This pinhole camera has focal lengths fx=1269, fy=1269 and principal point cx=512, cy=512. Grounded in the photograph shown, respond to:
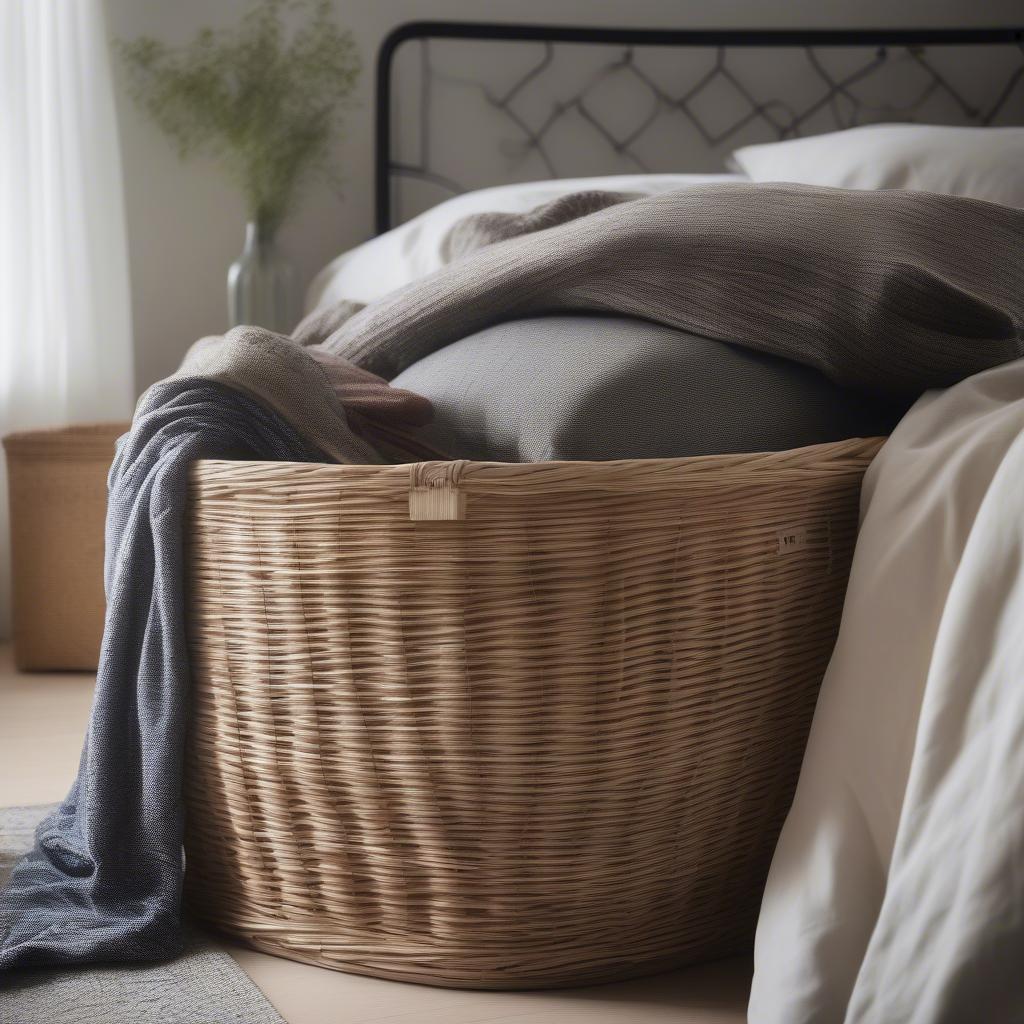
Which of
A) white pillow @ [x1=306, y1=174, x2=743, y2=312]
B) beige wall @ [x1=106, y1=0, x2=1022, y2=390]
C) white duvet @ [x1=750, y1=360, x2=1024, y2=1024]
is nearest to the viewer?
white duvet @ [x1=750, y1=360, x2=1024, y2=1024]

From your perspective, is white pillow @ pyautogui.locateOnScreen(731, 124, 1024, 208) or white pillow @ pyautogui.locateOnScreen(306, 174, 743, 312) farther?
white pillow @ pyautogui.locateOnScreen(306, 174, 743, 312)

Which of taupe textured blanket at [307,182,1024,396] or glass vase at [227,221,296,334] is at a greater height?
taupe textured blanket at [307,182,1024,396]

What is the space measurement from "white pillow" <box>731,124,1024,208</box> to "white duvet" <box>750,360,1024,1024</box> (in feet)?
2.50

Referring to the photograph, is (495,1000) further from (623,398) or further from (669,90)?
(669,90)

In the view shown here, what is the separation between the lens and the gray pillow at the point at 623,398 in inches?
40.5

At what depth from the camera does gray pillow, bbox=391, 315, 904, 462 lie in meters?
1.03

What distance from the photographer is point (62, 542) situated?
2.12m

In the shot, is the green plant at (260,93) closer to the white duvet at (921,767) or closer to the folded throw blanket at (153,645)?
the folded throw blanket at (153,645)

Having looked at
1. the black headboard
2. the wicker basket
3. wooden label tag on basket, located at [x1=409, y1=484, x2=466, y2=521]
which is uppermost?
the black headboard

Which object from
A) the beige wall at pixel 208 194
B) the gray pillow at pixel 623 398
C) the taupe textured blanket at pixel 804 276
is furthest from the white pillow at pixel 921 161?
the beige wall at pixel 208 194

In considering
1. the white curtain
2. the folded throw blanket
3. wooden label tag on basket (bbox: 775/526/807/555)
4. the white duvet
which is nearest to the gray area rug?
the folded throw blanket

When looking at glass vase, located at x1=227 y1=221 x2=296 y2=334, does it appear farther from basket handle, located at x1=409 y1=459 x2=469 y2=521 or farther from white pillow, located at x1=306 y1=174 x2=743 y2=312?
basket handle, located at x1=409 y1=459 x2=469 y2=521

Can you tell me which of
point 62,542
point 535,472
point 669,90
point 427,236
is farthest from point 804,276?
point 669,90

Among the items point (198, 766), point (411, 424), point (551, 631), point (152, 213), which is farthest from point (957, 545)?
point (152, 213)
